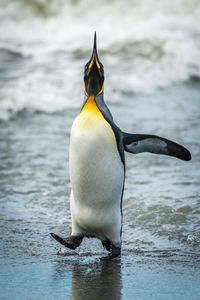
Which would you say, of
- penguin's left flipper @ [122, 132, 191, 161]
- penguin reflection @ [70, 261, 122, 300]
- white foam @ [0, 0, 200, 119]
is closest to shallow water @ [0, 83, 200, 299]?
penguin reflection @ [70, 261, 122, 300]

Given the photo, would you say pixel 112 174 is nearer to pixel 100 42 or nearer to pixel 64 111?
pixel 64 111

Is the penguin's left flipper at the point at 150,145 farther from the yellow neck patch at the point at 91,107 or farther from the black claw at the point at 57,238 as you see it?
the black claw at the point at 57,238

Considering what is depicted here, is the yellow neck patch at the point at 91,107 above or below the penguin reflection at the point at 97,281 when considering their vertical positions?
above

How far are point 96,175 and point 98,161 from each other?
9cm

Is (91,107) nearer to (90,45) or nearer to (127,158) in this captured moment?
(127,158)

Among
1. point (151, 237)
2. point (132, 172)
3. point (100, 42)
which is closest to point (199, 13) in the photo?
point (100, 42)

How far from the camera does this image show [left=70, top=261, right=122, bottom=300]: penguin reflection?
287cm

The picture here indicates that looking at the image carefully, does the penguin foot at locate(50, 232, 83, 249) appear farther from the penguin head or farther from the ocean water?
the penguin head

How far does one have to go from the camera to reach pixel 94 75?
3.39 m

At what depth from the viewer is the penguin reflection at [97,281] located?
2.87 metres

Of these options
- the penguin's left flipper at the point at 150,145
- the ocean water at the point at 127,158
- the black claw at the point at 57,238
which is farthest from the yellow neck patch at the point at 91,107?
the ocean water at the point at 127,158

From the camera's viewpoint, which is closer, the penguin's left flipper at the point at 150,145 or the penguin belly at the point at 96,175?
the penguin belly at the point at 96,175

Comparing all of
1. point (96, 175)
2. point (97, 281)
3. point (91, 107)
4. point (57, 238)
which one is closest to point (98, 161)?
point (96, 175)

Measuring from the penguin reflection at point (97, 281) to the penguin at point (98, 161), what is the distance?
188 millimetres
